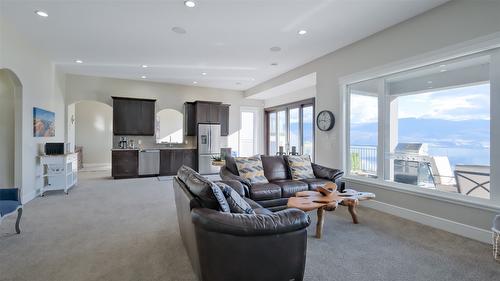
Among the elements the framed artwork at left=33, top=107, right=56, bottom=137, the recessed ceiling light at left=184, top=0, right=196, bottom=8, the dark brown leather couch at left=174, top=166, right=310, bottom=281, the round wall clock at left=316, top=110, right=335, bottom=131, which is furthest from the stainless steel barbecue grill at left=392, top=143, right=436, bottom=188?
the framed artwork at left=33, top=107, right=56, bottom=137

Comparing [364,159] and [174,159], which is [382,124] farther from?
[174,159]

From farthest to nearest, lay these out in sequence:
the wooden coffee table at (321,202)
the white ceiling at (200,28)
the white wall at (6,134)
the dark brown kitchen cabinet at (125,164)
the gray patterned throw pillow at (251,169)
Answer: the dark brown kitchen cabinet at (125,164) < the white wall at (6,134) < the gray patterned throw pillow at (251,169) < the white ceiling at (200,28) < the wooden coffee table at (321,202)

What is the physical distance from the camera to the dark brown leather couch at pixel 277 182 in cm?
372

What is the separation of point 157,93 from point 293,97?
4.55m

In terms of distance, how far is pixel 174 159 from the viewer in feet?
25.2

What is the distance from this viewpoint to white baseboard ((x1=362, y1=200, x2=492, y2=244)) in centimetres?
290

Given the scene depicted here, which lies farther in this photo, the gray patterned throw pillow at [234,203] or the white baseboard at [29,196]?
the white baseboard at [29,196]

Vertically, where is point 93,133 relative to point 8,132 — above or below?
above

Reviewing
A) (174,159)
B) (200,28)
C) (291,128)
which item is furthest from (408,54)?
(174,159)

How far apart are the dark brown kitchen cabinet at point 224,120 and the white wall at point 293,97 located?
1.81 m

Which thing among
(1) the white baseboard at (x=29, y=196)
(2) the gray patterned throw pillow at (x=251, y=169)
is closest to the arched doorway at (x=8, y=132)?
(1) the white baseboard at (x=29, y=196)

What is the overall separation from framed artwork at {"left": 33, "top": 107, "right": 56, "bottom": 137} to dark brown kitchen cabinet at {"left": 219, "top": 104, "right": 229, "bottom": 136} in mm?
4568

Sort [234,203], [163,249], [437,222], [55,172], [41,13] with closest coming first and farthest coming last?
[234,203] < [163,249] < [437,222] < [41,13] < [55,172]

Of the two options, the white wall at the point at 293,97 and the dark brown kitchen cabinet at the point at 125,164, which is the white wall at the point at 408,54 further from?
the dark brown kitchen cabinet at the point at 125,164
